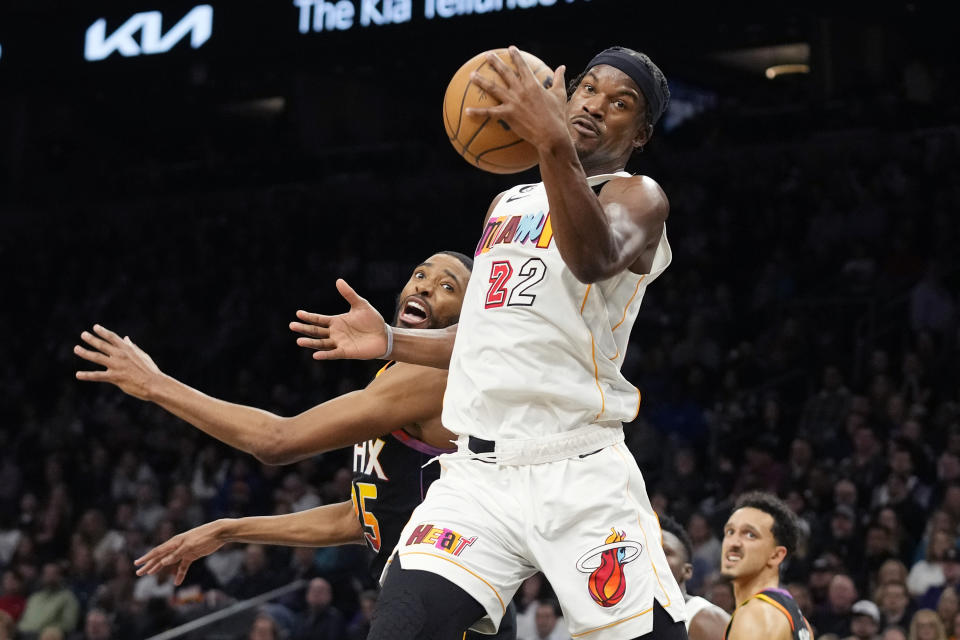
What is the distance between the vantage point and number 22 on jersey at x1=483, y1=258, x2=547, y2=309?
2949 mm

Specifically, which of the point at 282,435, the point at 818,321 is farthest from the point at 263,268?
the point at 282,435

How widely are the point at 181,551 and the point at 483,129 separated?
162cm

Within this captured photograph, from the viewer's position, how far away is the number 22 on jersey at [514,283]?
9.68 feet

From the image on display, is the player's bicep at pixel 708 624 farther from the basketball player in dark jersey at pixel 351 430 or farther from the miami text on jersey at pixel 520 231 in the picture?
the miami text on jersey at pixel 520 231

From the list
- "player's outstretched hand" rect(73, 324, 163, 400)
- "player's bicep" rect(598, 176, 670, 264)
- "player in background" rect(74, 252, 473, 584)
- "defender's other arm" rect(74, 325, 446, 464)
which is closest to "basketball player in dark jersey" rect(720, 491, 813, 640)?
"player in background" rect(74, 252, 473, 584)

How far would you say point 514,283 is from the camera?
2975 mm

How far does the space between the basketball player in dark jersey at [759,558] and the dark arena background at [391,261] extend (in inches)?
117

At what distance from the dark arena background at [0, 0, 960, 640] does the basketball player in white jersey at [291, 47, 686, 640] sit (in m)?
4.92

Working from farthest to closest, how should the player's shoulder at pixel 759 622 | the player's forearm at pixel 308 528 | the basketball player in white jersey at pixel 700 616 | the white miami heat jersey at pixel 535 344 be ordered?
the basketball player in white jersey at pixel 700 616 < the player's shoulder at pixel 759 622 < the player's forearm at pixel 308 528 < the white miami heat jersey at pixel 535 344

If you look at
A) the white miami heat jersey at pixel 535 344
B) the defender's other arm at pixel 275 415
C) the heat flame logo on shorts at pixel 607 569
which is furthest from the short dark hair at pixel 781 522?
the heat flame logo on shorts at pixel 607 569

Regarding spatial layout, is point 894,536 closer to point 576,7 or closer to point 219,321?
point 576,7

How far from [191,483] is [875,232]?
7103 mm

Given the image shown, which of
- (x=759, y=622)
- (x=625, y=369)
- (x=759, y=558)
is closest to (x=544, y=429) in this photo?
(x=759, y=622)

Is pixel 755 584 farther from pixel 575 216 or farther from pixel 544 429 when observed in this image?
pixel 575 216
